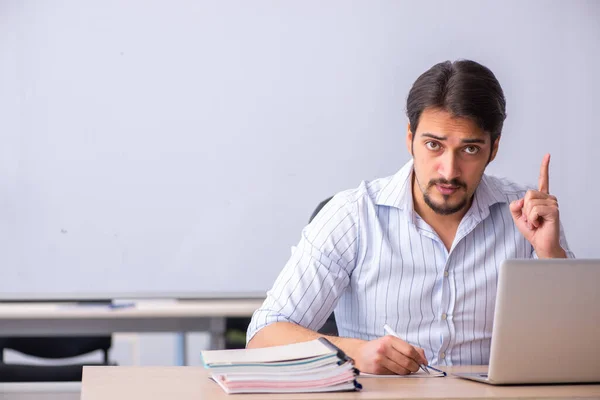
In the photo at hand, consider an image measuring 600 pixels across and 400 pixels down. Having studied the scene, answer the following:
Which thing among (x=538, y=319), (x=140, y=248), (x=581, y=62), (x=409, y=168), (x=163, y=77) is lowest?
(x=140, y=248)

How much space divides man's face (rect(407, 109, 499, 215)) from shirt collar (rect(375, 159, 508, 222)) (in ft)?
0.19

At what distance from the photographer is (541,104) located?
9.37ft

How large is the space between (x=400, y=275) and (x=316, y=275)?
19 centimetres

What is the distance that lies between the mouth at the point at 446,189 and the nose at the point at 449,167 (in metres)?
0.03

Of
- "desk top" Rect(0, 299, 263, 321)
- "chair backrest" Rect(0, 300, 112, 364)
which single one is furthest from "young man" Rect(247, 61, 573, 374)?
"chair backrest" Rect(0, 300, 112, 364)

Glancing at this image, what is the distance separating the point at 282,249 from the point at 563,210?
1.10 metres

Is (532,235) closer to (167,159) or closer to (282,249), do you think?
(282,249)

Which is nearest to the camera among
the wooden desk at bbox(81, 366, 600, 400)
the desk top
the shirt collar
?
the wooden desk at bbox(81, 366, 600, 400)

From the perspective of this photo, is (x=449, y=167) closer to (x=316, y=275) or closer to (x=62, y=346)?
(x=316, y=275)

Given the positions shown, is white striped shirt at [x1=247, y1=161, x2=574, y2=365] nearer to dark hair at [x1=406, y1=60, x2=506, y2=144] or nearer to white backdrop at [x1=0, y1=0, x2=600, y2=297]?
dark hair at [x1=406, y1=60, x2=506, y2=144]

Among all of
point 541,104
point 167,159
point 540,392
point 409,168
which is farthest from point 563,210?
point 540,392

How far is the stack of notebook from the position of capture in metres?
1.10

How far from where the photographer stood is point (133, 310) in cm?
251

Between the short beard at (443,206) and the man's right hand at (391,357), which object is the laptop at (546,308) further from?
the short beard at (443,206)
